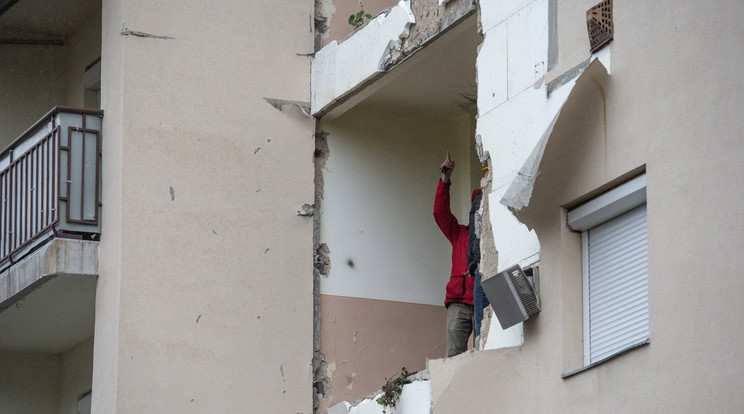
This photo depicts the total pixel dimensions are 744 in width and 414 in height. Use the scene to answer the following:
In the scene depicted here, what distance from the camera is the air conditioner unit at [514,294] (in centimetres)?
833

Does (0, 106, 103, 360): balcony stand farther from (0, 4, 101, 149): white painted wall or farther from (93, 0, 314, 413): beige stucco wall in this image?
(0, 4, 101, 149): white painted wall

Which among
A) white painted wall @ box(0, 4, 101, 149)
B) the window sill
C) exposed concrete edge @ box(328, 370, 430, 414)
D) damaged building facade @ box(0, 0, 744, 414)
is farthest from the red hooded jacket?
white painted wall @ box(0, 4, 101, 149)

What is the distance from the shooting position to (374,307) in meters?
11.7

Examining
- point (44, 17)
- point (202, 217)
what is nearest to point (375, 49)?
point (202, 217)

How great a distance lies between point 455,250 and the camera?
35.8 ft

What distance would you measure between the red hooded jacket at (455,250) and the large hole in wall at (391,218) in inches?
40.2

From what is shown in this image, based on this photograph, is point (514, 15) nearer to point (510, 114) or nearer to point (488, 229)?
point (510, 114)

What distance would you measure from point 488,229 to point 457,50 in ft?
7.36

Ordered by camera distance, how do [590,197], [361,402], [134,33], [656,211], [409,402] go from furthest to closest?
1. [134,33]
2. [361,402]
3. [409,402]
4. [590,197]
5. [656,211]

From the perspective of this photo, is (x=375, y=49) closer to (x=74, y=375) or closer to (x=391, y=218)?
(x=391, y=218)

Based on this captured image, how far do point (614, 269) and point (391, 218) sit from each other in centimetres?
420

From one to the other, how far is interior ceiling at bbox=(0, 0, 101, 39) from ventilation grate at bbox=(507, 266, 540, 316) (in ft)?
22.4

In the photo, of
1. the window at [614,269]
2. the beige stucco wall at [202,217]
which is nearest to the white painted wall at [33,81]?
the beige stucco wall at [202,217]

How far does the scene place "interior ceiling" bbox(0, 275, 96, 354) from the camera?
1144 centimetres
